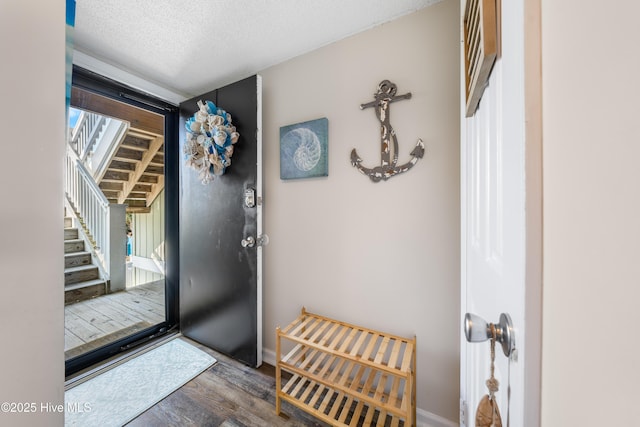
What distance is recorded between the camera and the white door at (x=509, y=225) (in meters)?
0.31

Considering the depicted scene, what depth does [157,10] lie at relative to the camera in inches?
44.6

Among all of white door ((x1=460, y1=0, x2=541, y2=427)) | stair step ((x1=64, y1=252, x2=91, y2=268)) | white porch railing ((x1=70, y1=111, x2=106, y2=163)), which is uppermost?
white porch railing ((x1=70, y1=111, x2=106, y2=163))

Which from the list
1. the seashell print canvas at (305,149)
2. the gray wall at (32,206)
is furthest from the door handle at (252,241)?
the gray wall at (32,206)

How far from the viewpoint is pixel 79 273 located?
2455 mm

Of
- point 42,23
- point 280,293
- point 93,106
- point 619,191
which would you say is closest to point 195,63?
point 93,106

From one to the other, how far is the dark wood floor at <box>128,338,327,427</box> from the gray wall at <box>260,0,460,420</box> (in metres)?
0.32

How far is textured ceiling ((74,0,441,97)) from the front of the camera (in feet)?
3.67

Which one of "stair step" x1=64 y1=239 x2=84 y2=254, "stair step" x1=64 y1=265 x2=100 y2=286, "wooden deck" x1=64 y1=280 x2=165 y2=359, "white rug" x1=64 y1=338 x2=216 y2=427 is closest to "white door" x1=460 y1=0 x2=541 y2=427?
"white rug" x1=64 y1=338 x2=216 y2=427

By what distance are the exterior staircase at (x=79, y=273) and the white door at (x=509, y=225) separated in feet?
10.6

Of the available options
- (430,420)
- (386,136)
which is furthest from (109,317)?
(386,136)

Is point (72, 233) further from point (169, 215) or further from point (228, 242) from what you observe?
point (228, 242)

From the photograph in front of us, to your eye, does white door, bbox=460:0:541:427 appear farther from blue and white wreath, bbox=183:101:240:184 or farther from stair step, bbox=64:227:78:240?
stair step, bbox=64:227:78:240

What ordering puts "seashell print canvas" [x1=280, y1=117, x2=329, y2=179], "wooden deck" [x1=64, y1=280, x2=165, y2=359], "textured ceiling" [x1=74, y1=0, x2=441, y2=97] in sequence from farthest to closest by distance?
"wooden deck" [x1=64, y1=280, x2=165, y2=359], "seashell print canvas" [x1=280, y1=117, x2=329, y2=179], "textured ceiling" [x1=74, y1=0, x2=441, y2=97]

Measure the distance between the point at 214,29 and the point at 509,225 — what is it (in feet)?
5.44
